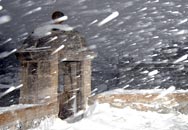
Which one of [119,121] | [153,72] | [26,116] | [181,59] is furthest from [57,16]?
[153,72]

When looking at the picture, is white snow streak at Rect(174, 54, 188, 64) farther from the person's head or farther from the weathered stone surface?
the weathered stone surface

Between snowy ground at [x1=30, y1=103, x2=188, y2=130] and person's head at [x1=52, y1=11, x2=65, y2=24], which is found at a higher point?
person's head at [x1=52, y1=11, x2=65, y2=24]

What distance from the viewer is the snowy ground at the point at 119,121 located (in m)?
6.01

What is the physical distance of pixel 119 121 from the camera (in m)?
6.83

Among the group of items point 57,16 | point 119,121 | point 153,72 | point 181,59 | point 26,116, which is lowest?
point 153,72

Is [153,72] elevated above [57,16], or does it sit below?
below

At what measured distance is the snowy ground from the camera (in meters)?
6.01

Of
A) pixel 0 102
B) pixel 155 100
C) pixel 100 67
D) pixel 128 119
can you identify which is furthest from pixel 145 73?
pixel 128 119

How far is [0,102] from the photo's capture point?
13.2 meters

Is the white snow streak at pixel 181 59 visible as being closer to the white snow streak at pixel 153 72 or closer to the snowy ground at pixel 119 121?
the white snow streak at pixel 153 72

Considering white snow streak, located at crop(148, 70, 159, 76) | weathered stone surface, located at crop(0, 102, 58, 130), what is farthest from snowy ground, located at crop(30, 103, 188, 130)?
white snow streak, located at crop(148, 70, 159, 76)

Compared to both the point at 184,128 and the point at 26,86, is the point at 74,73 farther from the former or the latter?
the point at 184,128

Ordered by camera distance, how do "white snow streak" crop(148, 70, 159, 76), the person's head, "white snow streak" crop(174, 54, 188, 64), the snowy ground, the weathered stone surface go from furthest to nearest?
"white snow streak" crop(148, 70, 159, 76), "white snow streak" crop(174, 54, 188, 64), the person's head, the snowy ground, the weathered stone surface

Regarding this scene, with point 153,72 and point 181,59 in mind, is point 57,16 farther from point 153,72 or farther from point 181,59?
point 153,72
